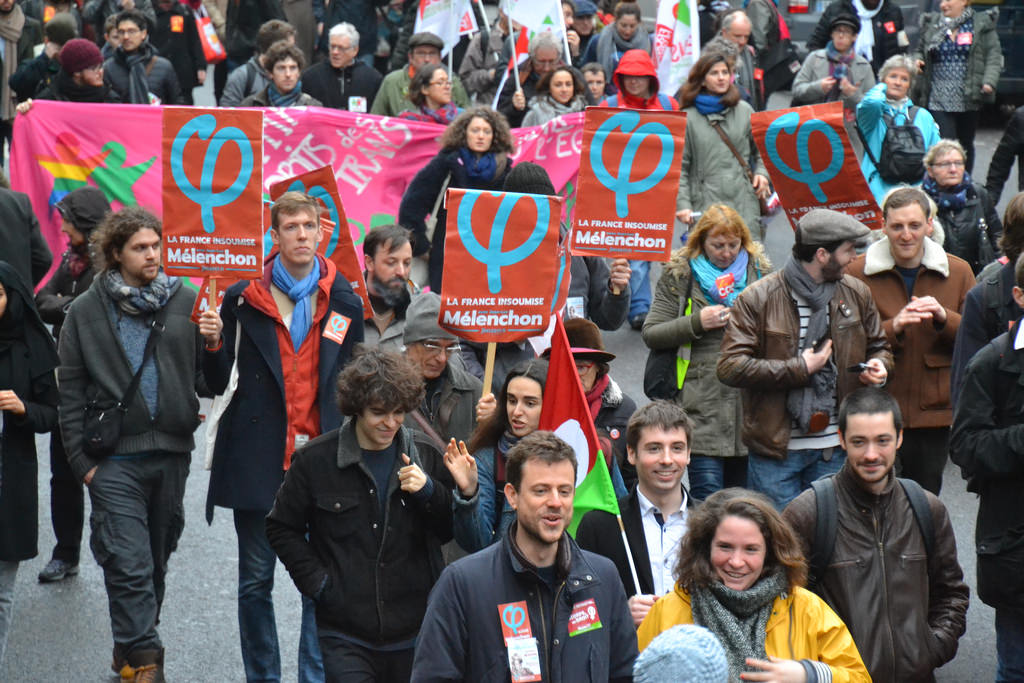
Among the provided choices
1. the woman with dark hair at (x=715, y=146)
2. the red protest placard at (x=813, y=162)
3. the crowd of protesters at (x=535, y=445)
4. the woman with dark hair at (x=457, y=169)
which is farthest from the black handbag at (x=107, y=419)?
the woman with dark hair at (x=715, y=146)

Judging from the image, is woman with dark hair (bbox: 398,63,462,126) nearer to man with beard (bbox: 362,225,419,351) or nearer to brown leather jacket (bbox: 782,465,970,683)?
man with beard (bbox: 362,225,419,351)

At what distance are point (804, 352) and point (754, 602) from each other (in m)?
2.43

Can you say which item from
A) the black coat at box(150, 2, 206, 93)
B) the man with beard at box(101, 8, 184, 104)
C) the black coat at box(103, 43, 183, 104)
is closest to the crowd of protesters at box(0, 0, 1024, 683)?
the man with beard at box(101, 8, 184, 104)

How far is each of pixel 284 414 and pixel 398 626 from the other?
151 cm

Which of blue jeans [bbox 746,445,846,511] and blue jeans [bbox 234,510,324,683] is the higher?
blue jeans [bbox 746,445,846,511]

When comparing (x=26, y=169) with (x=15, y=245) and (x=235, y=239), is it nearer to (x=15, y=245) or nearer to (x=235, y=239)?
(x=15, y=245)

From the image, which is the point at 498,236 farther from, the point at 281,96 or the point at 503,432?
the point at 281,96

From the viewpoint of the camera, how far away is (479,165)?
1023 centimetres

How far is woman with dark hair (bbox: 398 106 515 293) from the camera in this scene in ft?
33.7

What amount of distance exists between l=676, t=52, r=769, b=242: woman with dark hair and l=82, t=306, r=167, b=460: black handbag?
4789 mm

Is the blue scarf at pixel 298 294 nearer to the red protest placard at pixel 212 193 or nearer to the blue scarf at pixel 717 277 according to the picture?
the red protest placard at pixel 212 193

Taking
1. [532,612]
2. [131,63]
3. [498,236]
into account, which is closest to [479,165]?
[498,236]

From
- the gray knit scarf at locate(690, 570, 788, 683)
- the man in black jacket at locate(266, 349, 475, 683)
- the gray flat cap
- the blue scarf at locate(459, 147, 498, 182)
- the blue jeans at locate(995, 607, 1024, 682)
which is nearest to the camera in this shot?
the gray knit scarf at locate(690, 570, 788, 683)

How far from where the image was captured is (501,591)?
16.1 ft
